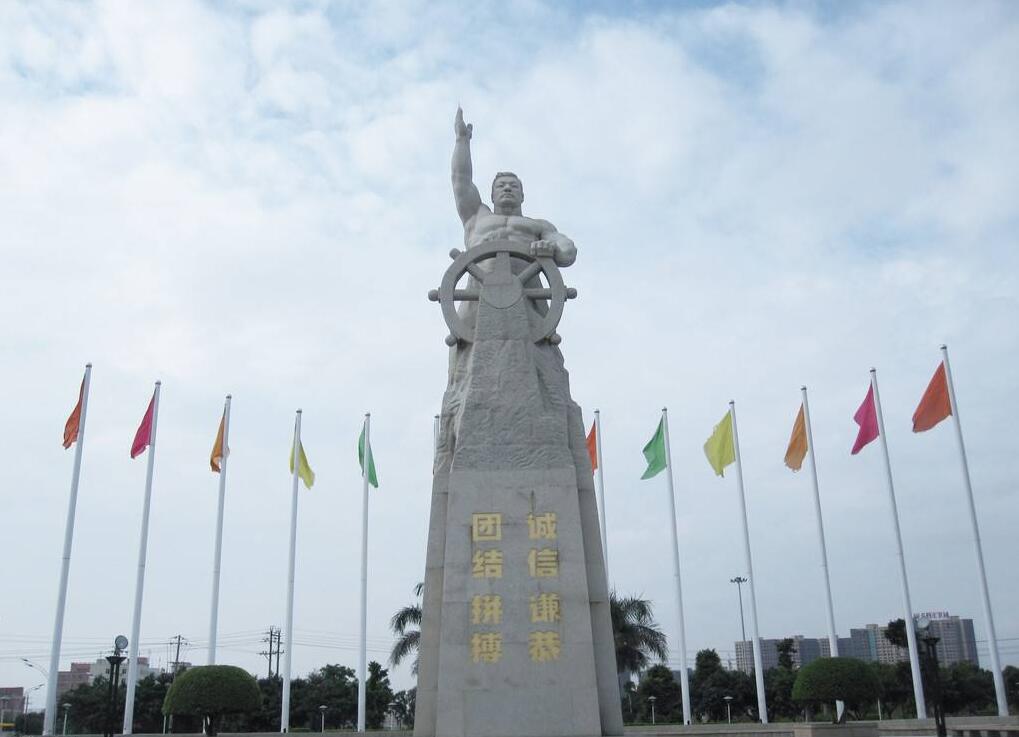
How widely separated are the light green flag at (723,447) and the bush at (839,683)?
680cm

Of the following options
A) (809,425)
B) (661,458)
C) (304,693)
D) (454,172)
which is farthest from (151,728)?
(454,172)

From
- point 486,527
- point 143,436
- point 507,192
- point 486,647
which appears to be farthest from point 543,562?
point 143,436

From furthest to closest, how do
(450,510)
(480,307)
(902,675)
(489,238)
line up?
(902,675) → (489,238) → (480,307) → (450,510)

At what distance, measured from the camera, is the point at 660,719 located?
129 ft

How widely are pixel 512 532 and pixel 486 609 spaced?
35.7 inches

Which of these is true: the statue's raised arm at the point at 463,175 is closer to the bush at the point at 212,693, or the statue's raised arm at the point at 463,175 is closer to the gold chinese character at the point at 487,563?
the gold chinese character at the point at 487,563

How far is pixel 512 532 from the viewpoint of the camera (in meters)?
10.1

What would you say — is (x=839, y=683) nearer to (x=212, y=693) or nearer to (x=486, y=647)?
(x=486, y=647)

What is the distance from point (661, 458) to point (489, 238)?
1077cm

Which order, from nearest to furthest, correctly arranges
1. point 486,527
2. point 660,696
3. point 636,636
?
1. point 486,527
2. point 636,636
3. point 660,696

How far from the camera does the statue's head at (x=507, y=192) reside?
42.4 ft

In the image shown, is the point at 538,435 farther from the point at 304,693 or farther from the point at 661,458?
the point at 304,693

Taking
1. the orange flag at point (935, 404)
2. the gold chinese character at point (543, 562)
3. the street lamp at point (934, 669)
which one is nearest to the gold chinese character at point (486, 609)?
the gold chinese character at point (543, 562)

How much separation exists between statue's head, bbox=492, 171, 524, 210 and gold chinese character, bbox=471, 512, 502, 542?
4.90 m
